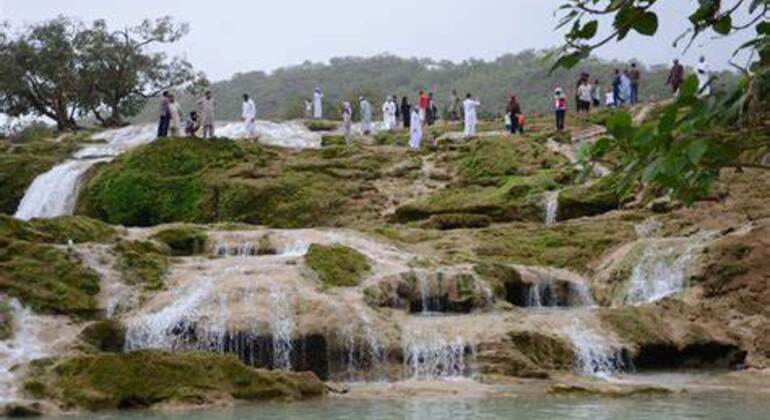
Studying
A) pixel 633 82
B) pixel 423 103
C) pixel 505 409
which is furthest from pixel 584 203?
pixel 423 103

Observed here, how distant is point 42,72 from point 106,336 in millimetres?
26284

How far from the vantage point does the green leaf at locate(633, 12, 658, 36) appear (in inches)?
105

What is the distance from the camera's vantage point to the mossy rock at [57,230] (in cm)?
1608

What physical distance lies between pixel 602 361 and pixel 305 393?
4233 millimetres

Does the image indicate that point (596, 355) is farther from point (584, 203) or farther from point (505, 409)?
point (584, 203)

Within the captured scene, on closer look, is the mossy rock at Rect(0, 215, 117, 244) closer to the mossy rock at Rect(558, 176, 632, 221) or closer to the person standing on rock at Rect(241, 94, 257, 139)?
the mossy rock at Rect(558, 176, 632, 221)

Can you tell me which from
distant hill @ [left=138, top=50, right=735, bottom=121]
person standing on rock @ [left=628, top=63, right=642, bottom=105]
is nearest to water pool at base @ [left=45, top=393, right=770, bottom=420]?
person standing on rock @ [left=628, top=63, right=642, bottom=105]

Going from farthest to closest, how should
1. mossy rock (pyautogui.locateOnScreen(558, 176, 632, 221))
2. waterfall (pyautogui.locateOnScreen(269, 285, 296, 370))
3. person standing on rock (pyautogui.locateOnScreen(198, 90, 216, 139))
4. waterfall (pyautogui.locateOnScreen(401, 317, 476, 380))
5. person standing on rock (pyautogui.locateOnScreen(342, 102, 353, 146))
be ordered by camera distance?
person standing on rock (pyautogui.locateOnScreen(342, 102, 353, 146))
person standing on rock (pyautogui.locateOnScreen(198, 90, 216, 139))
mossy rock (pyautogui.locateOnScreen(558, 176, 632, 221))
waterfall (pyautogui.locateOnScreen(269, 285, 296, 370))
waterfall (pyautogui.locateOnScreen(401, 317, 476, 380))

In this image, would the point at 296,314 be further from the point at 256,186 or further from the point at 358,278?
the point at 256,186

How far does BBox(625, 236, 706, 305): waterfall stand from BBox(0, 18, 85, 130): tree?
2632 centimetres

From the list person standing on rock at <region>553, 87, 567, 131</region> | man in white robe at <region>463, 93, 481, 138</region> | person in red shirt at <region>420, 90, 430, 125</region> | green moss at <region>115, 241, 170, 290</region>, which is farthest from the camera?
person in red shirt at <region>420, 90, 430, 125</region>

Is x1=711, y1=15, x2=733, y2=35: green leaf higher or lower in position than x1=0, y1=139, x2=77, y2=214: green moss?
higher

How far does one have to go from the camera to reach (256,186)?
2411cm

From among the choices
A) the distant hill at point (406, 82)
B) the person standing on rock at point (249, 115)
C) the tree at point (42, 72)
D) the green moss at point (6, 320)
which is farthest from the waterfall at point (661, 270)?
the distant hill at point (406, 82)
